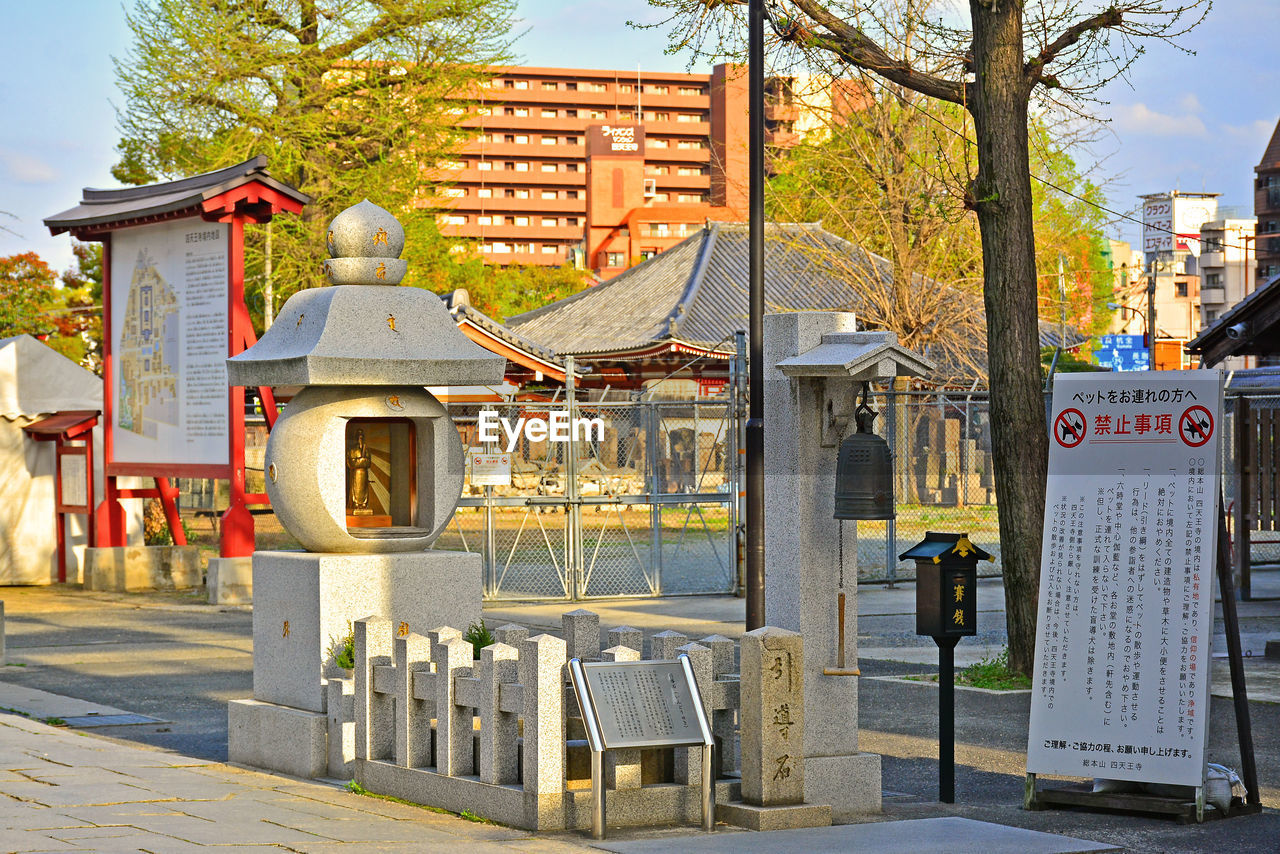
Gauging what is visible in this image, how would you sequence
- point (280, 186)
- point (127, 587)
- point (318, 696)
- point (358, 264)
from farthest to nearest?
point (127, 587)
point (280, 186)
point (358, 264)
point (318, 696)

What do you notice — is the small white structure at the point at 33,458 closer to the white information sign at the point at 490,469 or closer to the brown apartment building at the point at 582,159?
the white information sign at the point at 490,469

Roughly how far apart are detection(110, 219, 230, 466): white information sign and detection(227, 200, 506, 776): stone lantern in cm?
1048

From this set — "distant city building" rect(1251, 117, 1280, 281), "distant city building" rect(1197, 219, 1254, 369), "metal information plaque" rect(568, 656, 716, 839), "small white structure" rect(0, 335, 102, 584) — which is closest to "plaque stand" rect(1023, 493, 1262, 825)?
"metal information plaque" rect(568, 656, 716, 839)

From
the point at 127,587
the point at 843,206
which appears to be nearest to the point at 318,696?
the point at 127,587

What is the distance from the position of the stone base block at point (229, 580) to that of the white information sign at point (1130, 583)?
45.1ft

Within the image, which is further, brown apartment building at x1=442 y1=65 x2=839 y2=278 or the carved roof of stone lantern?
brown apartment building at x1=442 y1=65 x2=839 y2=278

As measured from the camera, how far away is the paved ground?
721 cm

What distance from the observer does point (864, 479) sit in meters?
7.60

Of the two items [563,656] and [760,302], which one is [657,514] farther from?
[563,656]

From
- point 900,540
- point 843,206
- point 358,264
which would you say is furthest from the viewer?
point 843,206

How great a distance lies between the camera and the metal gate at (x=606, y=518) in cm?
1962

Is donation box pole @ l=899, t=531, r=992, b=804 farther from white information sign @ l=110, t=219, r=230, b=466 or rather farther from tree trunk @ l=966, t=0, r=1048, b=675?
white information sign @ l=110, t=219, r=230, b=466

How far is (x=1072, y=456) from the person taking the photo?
8398 mm

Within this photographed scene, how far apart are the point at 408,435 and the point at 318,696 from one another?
190 cm
